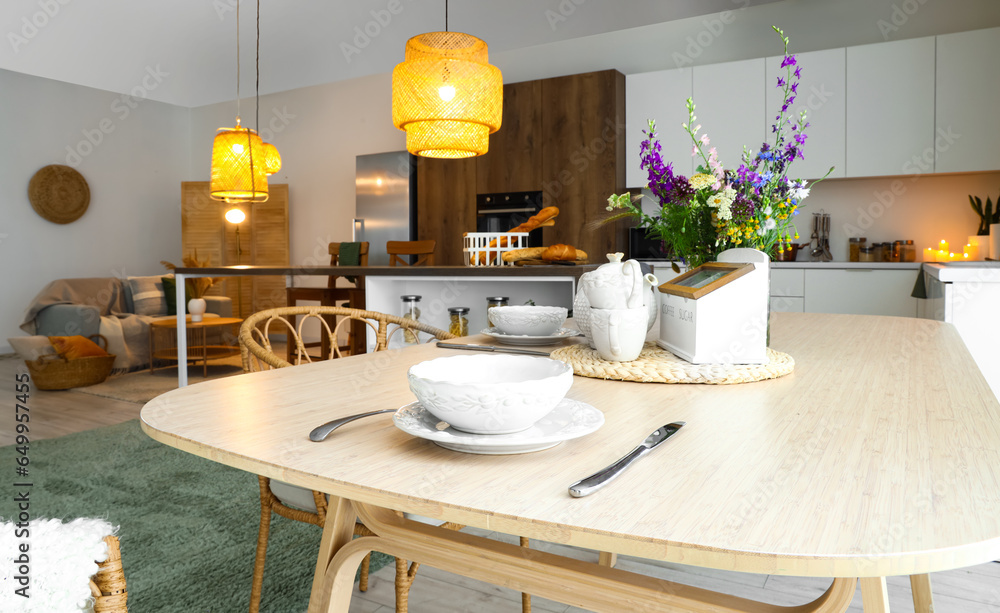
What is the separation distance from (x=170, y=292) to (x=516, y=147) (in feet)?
12.0

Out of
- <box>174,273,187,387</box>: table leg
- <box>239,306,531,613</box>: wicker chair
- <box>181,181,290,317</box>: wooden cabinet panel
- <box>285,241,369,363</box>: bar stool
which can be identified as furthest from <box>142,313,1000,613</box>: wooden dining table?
<box>181,181,290,317</box>: wooden cabinet panel

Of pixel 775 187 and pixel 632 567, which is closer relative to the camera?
pixel 775 187

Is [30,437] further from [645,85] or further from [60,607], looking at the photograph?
[645,85]

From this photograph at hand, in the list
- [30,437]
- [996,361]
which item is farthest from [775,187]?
[30,437]

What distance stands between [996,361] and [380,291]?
2.47 meters

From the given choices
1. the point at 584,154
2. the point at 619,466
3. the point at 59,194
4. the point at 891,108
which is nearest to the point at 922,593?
the point at 619,466

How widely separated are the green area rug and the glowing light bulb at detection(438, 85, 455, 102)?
1.61 metres

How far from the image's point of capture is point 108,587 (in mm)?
606

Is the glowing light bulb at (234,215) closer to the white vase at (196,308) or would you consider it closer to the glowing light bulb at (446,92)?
the white vase at (196,308)

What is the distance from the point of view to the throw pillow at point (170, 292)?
6222 mm

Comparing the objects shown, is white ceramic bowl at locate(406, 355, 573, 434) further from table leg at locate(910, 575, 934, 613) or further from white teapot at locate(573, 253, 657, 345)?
table leg at locate(910, 575, 934, 613)

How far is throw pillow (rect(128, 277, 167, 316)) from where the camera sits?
20.5 ft

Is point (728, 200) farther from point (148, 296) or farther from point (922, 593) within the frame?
point (148, 296)

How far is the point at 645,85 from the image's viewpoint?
15.9 feet
